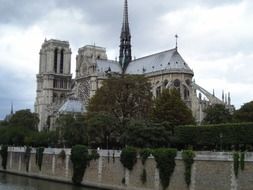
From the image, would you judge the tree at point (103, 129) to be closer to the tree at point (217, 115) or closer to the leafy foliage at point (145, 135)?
the leafy foliage at point (145, 135)

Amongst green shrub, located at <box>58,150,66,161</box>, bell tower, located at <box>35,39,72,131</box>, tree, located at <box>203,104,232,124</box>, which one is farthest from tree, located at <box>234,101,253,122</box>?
bell tower, located at <box>35,39,72,131</box>

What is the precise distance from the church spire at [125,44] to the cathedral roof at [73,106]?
1388 centimetres

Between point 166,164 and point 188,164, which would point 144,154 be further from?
point 188,164

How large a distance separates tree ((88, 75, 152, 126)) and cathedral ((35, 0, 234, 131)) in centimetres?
982

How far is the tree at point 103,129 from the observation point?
51.6 meters

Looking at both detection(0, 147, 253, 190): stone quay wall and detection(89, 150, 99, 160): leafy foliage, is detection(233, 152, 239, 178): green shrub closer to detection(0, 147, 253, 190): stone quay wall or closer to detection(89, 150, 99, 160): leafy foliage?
detection(0, 147, 253, 190): stone quay wall

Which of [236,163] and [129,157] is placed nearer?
[236,163]

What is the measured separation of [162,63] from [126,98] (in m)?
35.4

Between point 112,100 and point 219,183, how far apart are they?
81.5 feet

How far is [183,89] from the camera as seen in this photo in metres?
84.4

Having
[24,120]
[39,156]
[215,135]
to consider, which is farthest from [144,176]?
[24,120]

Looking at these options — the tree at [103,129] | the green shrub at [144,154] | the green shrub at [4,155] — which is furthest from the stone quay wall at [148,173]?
the green shrub at [4,155]

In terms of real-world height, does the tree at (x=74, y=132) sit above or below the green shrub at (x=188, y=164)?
above

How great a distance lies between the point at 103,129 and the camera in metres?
52.2
